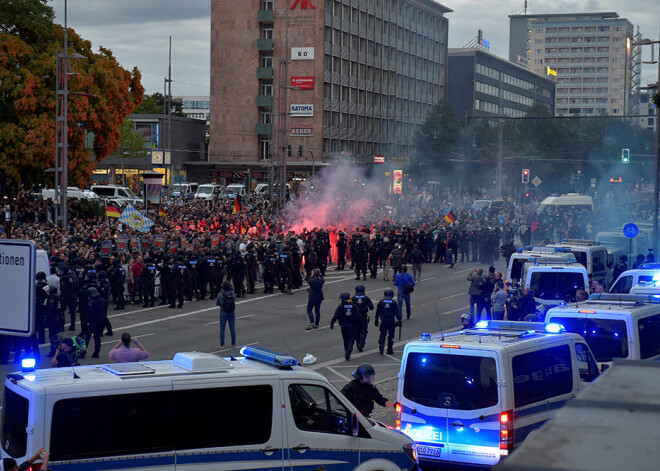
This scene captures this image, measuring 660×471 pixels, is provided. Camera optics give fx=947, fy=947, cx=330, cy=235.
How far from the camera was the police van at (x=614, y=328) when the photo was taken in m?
14.2

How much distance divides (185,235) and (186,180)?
61.7 m

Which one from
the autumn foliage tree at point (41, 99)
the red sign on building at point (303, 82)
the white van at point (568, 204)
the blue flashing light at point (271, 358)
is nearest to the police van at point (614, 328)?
the blue flashing light at point (271, 358)

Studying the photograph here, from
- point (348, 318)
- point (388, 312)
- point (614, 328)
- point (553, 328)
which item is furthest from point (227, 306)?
point (614, 328)

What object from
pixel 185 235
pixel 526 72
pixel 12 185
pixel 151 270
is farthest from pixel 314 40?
pixel 526 72

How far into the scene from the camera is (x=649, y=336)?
1454 cm

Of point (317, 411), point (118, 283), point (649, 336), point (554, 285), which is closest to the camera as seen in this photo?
point (317, 411)

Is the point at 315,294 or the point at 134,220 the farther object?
the point at 134,220

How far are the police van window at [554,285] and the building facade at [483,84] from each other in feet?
308

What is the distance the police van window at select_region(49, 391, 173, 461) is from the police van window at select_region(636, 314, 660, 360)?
8269 mm

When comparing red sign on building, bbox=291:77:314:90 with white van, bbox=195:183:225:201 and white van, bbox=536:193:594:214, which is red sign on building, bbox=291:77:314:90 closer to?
white van, bbox=195:183:225:201

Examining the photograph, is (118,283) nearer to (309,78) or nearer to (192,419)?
(192,419)

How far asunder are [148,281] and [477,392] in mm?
17141

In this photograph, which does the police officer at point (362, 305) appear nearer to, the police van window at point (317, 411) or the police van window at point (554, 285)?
the police van window at point (554, 285)

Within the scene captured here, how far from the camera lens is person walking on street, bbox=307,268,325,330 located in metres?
22.9
